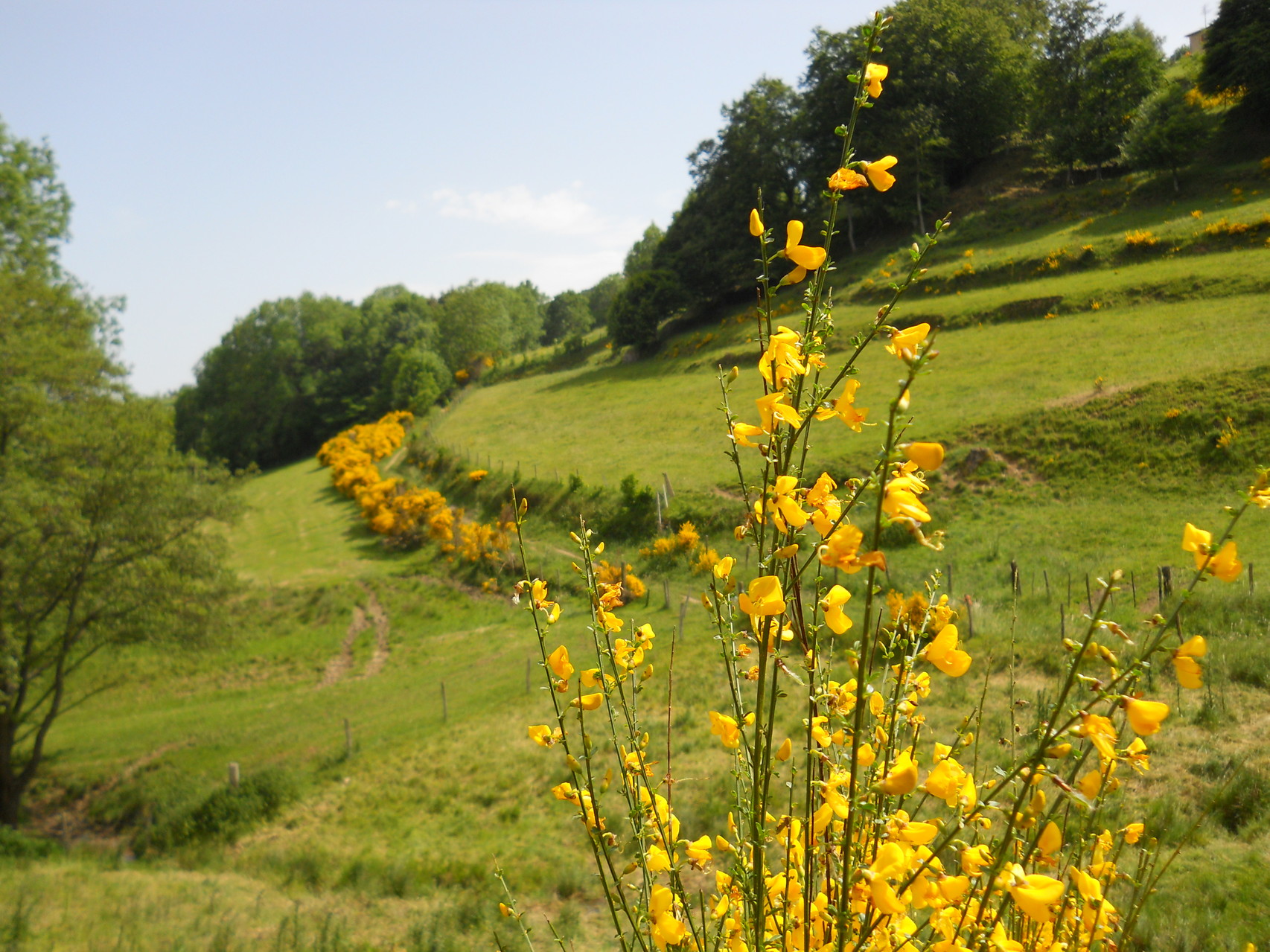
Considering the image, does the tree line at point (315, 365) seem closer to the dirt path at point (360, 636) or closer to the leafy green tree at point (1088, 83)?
the dirt path at point (360, 636)

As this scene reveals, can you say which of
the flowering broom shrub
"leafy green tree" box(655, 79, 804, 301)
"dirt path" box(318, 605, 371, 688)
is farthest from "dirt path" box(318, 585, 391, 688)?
"leafy green tree" box(655, 79, 804, 301)

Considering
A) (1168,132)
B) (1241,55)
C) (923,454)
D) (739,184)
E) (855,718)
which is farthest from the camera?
(739,184)

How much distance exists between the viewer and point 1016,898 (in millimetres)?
1001

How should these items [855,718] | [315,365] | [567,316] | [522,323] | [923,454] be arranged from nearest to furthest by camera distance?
[923,454] → [855,718] → [315,365] → [522,323] → [567,316]

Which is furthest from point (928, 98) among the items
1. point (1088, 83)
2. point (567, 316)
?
point (567, 316)

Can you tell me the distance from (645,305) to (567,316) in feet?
147

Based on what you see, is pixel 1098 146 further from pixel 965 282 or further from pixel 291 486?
pixel 291 486

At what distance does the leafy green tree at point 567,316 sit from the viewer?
76.4 m

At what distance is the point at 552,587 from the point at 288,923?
10.1 metres

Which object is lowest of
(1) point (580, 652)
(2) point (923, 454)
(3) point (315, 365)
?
(1) point (580, 652)

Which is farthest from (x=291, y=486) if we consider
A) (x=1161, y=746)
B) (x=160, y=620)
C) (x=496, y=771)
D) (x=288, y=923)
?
(x=1161, y=746)

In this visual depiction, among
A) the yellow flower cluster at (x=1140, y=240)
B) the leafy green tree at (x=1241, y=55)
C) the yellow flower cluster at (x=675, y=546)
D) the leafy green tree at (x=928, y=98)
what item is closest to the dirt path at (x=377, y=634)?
the yellow flower cluster at (x=675, y=546)

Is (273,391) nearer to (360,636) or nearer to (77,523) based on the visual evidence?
(360,636)

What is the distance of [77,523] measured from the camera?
1295 cm
